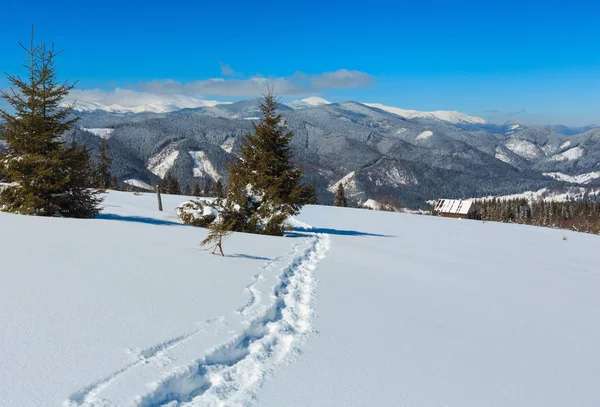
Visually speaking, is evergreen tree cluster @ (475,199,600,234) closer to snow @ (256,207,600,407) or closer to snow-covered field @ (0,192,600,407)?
snow @ (256,207,600,407)

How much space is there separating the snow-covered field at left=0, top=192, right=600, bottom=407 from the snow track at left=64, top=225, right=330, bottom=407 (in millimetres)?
17

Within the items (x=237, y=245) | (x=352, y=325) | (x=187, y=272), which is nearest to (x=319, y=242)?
(x=237, y=245)

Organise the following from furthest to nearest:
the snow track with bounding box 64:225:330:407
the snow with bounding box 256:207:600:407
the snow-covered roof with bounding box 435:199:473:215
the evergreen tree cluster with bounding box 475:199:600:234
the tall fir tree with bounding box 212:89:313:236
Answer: the evergreen tree cluster with bounding box 475:199:600:234, the snow-covered roof with bounding box 435:199:473:215, the tall fir tree with bounding box 212:89:313:236, the snow with bounding box 256:207:600:407, the snow track with bounding box 64:225:330:407

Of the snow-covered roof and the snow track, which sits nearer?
the snow track

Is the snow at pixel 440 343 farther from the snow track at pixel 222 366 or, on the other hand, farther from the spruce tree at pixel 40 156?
the spruce tree at pixel 40 156

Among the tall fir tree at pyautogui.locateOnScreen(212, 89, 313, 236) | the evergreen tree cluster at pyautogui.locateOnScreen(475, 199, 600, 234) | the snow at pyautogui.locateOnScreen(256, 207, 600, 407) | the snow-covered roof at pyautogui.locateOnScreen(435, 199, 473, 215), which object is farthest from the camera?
the evergreen tree cluster at pyautogui.locateOnScreen(475, 199, 600, 234)

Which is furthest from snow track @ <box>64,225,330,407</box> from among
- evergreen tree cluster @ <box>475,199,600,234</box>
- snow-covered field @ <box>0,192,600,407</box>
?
evergreen tree cluster @ <box>475,199,600,234</box>

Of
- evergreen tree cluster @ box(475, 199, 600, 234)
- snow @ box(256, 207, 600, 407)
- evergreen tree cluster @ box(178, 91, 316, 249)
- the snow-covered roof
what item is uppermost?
evergreen tree cluster @ box(178, 91, 316, 249)

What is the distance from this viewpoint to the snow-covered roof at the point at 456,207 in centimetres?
7694

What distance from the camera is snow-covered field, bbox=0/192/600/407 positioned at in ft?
11.7

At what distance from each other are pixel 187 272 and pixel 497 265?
488 inches

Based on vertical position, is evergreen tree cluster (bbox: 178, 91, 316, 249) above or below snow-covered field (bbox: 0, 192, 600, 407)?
above

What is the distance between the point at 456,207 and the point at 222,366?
8200 cm

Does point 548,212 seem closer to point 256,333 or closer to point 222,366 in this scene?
point 256,333
